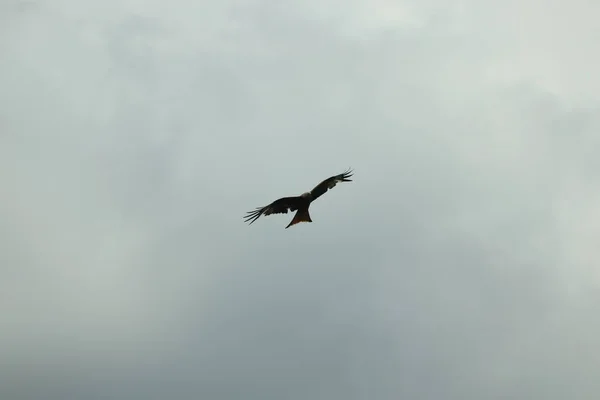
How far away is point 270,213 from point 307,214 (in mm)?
2428

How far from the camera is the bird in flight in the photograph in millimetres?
41312

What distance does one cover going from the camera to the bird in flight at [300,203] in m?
41.3

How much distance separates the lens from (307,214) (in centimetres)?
4262

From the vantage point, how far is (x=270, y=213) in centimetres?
4150

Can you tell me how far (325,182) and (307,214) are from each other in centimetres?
224

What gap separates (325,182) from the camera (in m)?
42.0

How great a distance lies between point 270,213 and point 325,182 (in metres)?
3.70

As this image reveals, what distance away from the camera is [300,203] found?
41.9 m
